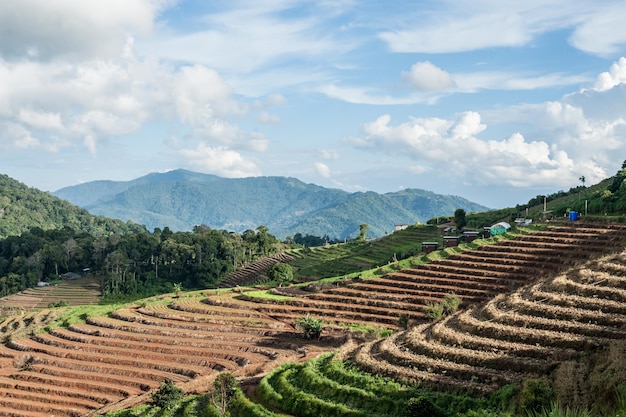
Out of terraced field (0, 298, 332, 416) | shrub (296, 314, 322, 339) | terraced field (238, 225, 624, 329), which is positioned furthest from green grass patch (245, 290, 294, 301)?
shrub (296, 314, 322, 339)

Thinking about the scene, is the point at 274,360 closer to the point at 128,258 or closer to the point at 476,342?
the point at 476,342

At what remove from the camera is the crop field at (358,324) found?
20.2 meters

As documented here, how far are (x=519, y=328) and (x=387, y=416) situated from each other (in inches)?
266

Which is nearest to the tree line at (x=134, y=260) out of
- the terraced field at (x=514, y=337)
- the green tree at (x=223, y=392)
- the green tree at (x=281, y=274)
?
the green tree at (x=281, y=274)

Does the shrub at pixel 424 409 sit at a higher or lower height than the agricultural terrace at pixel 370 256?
lower

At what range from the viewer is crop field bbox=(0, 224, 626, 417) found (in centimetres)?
2016

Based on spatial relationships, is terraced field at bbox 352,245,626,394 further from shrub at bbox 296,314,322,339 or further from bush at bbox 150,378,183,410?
shrub at bbox 296,314,322,339

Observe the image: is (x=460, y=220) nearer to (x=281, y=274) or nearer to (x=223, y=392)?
(x=281, y=274)

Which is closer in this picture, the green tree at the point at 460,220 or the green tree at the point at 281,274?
the green tree at the point at 281,274

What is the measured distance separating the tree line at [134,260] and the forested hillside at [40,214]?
1561 inches

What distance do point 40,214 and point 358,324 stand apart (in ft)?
398

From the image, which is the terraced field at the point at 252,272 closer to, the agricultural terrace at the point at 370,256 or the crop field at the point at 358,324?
the agricultural terrace at the point at 370,256

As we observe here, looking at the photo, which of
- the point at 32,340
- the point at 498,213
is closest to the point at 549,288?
the point at 32,340

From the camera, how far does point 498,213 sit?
237 feet
